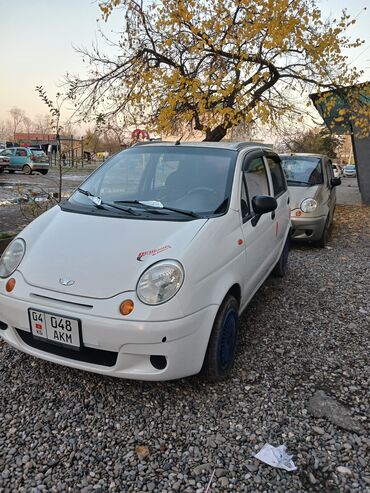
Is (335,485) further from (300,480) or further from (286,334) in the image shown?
(286,334)

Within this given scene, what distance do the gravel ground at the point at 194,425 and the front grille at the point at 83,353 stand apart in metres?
0.33

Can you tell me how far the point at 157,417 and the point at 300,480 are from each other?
2.87ft

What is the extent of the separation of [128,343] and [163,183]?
156 cm

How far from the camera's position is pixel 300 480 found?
1913 millimetres

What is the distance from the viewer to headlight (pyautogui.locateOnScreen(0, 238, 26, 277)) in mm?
2520

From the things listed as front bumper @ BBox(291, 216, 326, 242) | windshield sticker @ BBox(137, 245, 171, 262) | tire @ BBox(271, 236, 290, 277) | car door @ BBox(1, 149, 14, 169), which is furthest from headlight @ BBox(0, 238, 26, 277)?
car door @ BBox(1, 149, 14, 169)

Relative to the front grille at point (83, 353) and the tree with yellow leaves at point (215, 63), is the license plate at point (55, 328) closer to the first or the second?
the front grille at point (83, 353)

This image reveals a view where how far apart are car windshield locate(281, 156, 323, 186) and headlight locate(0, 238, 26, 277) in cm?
554

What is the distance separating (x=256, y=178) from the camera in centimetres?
360

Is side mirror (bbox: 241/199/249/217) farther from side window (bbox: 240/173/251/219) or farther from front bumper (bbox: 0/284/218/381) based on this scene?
front bumper (bbox: 0/284/218/381)

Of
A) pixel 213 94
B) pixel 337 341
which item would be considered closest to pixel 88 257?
pixel 337 341

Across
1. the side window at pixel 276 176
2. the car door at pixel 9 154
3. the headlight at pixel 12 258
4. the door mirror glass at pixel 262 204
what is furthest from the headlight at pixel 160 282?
the car door at pixel 9 154

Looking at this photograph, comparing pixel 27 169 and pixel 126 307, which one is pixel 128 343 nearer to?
pixel 126 307

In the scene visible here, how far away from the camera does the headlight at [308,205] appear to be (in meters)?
6.45
